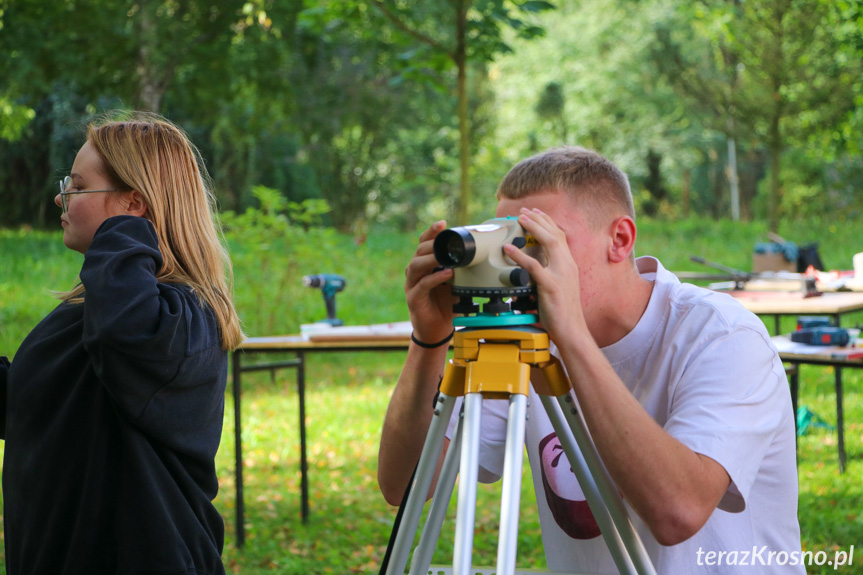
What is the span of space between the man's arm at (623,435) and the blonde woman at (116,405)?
2.53 feet

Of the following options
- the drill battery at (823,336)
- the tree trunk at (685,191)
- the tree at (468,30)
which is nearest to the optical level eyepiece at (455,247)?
the drill battery at (823,336)

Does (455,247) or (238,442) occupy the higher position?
(455,247)

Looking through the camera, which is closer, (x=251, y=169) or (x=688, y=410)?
(x=688, y=410)

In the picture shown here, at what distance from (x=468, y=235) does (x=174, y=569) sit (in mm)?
905

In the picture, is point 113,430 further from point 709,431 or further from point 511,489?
point 709,431

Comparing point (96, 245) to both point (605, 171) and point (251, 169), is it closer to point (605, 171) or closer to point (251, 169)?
point (605, 171)

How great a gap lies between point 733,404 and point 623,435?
24 centimetres

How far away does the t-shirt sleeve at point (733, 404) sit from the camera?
4.65 feet

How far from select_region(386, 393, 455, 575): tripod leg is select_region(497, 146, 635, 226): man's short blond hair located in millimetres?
565

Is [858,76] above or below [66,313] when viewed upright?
above

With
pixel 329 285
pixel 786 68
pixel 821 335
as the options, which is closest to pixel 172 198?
pixel 329 285

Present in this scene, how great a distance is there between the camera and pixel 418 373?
68.9 inches

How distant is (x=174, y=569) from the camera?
1.62m

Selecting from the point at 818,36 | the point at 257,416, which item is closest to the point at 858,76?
the point at 818,36
